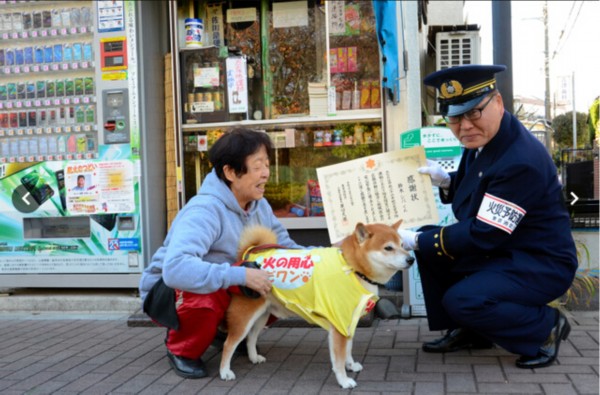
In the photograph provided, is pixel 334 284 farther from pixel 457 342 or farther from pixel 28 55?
pixel 28 55

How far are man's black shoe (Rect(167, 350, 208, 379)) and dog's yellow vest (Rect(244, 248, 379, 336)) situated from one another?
Result: 65 centimetres

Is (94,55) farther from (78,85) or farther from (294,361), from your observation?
(294,361)

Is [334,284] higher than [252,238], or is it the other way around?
[252,238]

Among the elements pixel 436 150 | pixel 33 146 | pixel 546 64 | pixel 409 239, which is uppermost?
pixel 546 64

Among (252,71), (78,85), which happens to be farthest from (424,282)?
(78,85)

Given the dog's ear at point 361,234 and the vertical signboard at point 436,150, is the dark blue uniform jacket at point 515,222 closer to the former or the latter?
the dog's ear at point 361,234

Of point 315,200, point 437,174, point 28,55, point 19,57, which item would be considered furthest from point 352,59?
point 19,57

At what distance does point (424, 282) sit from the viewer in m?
3.68

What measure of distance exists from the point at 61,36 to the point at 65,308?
2645mm

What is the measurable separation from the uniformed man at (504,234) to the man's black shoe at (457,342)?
1.20ft

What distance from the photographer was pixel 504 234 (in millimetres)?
3100

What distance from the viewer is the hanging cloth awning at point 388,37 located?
4.77 m

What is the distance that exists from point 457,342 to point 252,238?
148cm

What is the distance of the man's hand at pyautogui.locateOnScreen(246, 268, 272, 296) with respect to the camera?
3.13 metres
